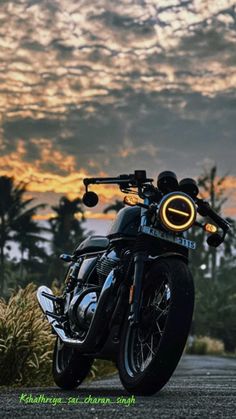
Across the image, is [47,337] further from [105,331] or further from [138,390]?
[138,390]

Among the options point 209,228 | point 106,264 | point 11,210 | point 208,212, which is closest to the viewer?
point 209,228

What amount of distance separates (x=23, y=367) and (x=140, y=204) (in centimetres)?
387

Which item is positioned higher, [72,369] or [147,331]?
[147,331]

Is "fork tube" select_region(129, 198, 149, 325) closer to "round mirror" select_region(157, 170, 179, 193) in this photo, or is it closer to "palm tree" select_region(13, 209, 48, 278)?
"round mirror" select_region(157, 170, 179, 193)

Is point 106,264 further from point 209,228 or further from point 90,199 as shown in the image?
point 209,228

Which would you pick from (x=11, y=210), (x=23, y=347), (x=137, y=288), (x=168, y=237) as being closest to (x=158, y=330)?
(x=137, y=288)

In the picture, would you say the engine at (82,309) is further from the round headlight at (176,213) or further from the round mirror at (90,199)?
the round headlight at (176,213)

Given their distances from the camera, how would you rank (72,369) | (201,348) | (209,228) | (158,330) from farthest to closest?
(201,348) < (72,369) < (209,228) < (158,330)

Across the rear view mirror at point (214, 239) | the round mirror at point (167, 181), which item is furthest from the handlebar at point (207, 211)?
the round mirror at point (167, 181)

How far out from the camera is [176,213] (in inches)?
186

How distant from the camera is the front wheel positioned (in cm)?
443

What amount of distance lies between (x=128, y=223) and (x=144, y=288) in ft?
2.23

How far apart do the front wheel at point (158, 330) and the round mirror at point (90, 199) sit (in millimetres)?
1005

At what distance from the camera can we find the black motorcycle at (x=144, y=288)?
448 centimetres
